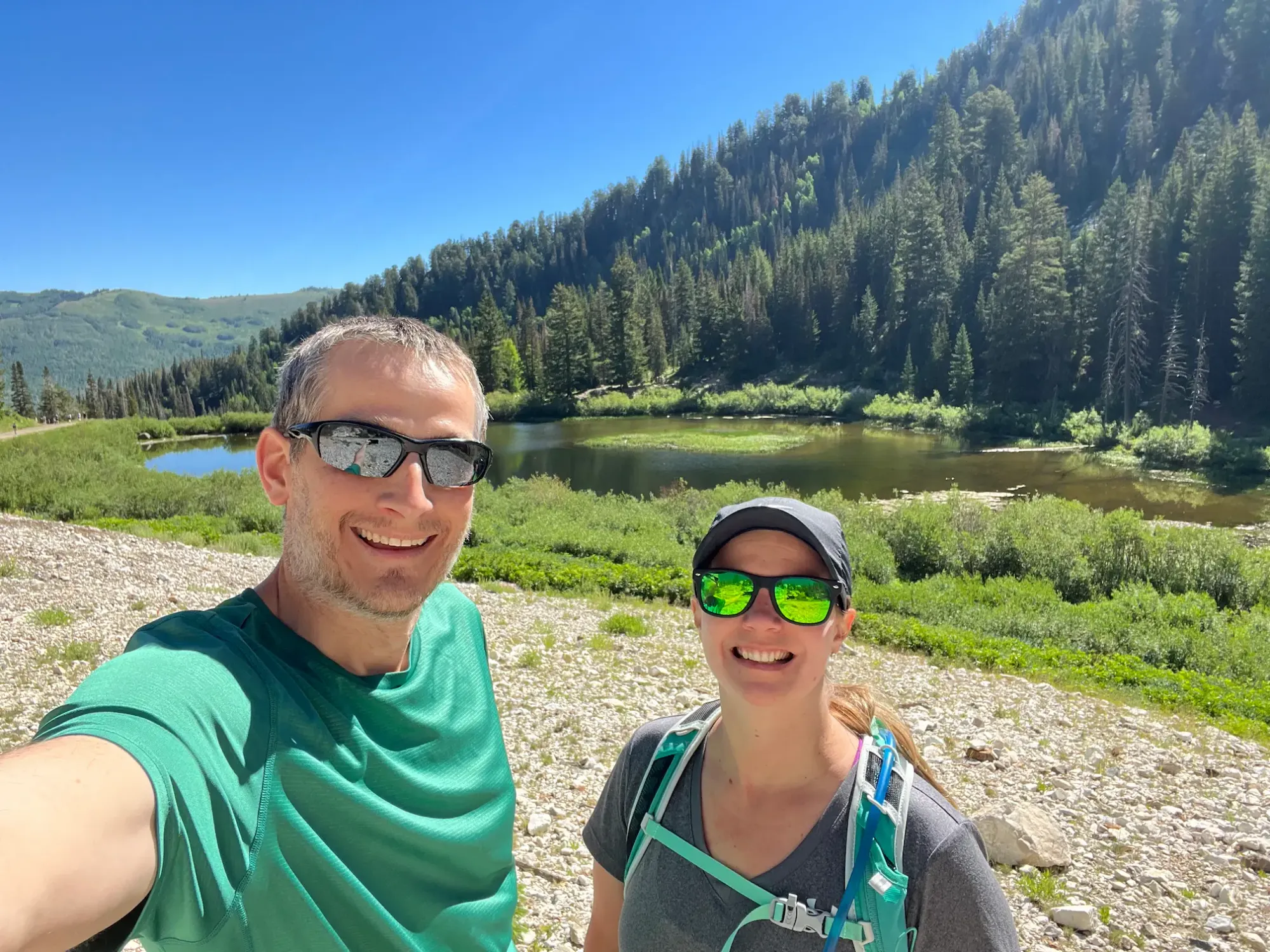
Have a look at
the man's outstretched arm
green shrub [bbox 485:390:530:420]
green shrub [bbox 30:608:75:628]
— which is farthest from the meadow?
green shrub [bbox 485:390:530:420]

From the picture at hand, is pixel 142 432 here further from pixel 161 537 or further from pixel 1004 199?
pixel 1004 199

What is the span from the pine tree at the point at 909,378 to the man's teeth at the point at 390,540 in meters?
66.3

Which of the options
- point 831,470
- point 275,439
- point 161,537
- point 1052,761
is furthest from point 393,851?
point 831,470

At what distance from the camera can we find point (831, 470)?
35531 millimetres

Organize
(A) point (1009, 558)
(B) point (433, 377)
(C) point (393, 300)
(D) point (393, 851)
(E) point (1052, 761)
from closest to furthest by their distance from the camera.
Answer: (D) point (393, 851)
(B) point (433, 377)
(E) point (1052, 761)
(A) point (1009, 558)
(C) point (393, 300)

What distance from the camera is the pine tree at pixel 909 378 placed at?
6384 centimetres

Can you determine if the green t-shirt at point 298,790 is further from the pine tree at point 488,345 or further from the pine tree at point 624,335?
the pine tree at point 488,345

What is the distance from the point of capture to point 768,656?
1929 millimetres

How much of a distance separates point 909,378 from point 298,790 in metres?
69.4

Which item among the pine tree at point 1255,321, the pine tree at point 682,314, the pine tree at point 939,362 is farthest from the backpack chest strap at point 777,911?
the pine tree at point 682,314

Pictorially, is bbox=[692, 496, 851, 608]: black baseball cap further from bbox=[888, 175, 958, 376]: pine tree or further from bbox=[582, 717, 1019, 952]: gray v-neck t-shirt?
bbox=[888, 175, 958, 376]: pine tree

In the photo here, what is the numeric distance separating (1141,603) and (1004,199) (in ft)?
225

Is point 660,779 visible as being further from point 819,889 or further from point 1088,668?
point 1088,668

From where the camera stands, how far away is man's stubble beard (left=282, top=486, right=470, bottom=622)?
5.83 ft
